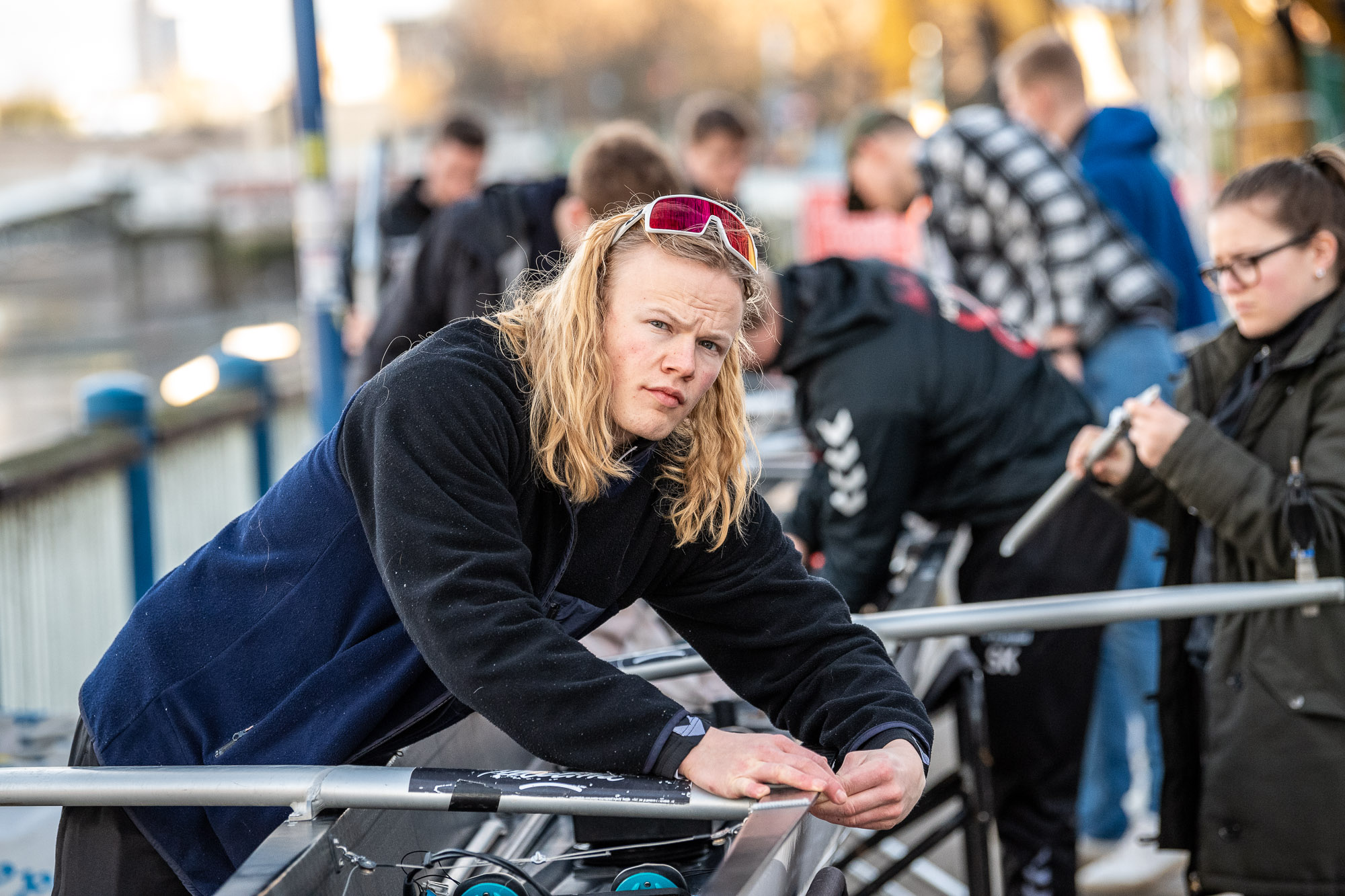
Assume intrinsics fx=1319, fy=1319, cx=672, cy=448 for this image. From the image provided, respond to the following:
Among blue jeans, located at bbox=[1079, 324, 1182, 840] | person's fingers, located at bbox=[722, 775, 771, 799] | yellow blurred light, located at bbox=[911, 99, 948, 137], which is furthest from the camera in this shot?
yellow blurred light, located at bbox=[911, 99, 948, 137]

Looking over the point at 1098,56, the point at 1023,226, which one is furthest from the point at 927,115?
the point at 1023,226

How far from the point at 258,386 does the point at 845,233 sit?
7.95 metres

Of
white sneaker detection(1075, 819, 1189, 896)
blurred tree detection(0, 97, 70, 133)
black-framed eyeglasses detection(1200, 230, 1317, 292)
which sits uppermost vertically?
blurred tree detection(0, 97, 70, 133)

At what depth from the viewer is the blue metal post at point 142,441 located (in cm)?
465

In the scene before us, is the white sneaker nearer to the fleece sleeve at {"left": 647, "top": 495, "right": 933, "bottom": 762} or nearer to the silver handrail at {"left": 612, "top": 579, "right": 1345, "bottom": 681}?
the silver handrail at {"left": 612, "top": 579, "right": 1345, "bottom": 681}

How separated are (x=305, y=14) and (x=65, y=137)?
40.6 metres

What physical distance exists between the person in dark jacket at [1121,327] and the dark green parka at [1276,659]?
1507 millimetres

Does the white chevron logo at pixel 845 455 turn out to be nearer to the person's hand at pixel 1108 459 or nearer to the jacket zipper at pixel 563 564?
the person's hand at pixel 1108 459

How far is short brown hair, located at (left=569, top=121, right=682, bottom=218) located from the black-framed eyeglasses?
1.47m

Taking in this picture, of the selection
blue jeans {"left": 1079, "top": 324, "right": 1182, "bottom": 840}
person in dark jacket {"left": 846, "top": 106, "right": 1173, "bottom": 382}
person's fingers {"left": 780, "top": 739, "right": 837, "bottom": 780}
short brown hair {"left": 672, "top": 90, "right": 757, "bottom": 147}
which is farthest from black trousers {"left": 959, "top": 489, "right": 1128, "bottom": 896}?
short brown hair {"left": 672, "top": 90, "right": 757, "bottom": 147}

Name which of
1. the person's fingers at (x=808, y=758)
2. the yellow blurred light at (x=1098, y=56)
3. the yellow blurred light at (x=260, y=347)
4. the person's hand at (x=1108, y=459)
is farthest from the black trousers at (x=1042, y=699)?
the yellow blurred light at (x=1098, y=56)

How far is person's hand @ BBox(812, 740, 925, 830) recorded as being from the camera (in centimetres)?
168

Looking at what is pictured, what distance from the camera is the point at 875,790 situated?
1693 millimetres

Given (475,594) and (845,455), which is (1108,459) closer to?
(845,455)
